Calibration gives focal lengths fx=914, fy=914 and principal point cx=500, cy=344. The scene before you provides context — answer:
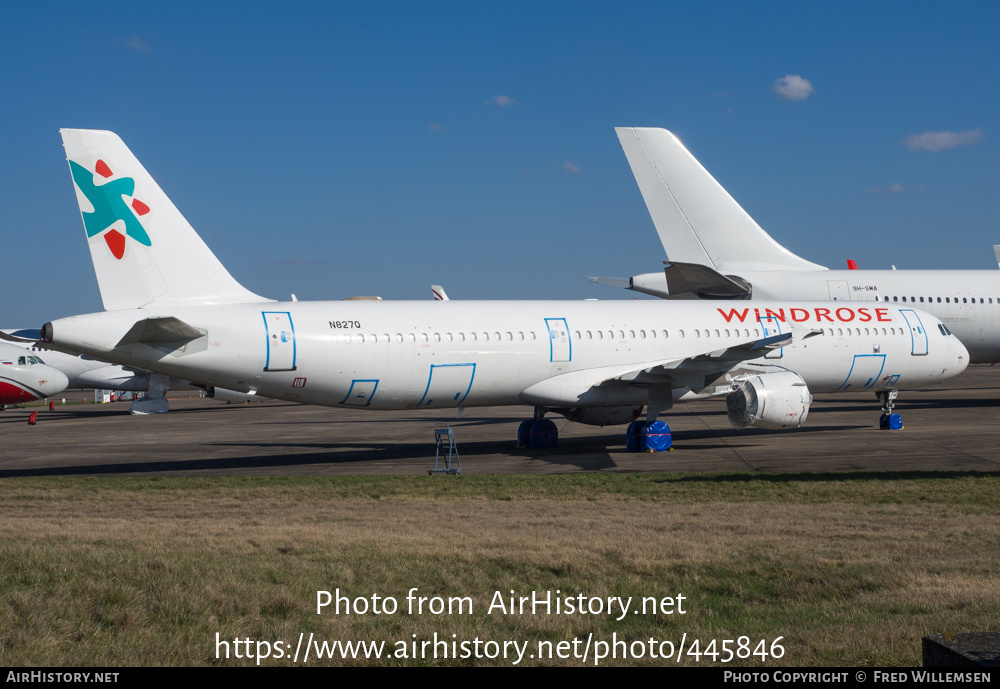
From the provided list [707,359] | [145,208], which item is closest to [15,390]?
[145,208]

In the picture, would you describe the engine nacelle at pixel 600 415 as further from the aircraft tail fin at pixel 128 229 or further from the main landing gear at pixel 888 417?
the aircraft tail fin at pixel 128 229

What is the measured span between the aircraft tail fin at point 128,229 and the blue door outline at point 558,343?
8.49 metres

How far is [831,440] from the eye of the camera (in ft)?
81.6

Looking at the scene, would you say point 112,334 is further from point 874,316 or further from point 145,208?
point 874,316

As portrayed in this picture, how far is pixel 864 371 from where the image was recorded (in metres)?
26.8

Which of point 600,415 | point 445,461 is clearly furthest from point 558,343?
point 445,461

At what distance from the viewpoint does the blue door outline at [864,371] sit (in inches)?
1049

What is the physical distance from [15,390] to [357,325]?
31095mm

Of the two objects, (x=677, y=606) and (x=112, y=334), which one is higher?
(x=112, y=334)

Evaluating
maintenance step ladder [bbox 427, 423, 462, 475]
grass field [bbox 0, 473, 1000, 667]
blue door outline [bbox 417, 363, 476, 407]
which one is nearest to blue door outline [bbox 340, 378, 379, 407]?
blue door outline [bbox 417, 363, 476, 407]

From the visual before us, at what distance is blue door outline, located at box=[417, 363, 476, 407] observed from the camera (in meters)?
22.2

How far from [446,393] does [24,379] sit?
1222 inches

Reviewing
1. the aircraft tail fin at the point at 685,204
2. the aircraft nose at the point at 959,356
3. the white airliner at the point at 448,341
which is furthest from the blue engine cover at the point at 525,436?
the aircraft tail fin at the point at 685,204

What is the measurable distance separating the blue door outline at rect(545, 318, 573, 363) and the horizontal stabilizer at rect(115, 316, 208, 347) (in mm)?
8526
